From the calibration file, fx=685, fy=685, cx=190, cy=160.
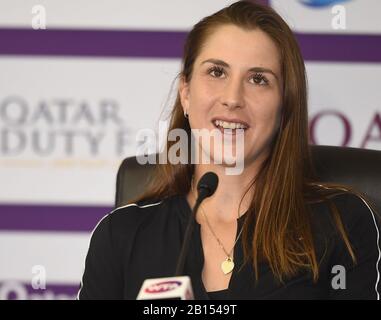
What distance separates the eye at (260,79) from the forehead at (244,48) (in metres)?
0.02

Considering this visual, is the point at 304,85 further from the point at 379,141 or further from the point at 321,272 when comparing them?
the point at 379,141

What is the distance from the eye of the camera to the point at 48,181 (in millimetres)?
2105

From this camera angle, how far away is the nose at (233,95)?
1325 millimetres

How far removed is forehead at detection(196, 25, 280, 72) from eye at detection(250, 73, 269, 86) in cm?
2

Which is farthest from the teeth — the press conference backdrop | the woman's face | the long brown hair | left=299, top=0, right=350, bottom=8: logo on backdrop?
left=299, top=0, right=350, bottom=8: logo on backdrop

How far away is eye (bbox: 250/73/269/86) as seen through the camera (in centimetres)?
136

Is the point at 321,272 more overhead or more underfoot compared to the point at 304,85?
more underfoot

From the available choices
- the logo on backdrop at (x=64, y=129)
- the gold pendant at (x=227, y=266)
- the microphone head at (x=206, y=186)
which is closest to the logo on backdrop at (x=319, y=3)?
the logo on backdrop at (x=64, y=129)

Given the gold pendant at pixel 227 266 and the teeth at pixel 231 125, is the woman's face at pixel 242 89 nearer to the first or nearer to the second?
the teeth at pixel 231 125

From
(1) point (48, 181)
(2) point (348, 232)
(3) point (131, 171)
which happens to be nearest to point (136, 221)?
(3) point (131, 171)

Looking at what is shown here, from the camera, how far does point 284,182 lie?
1.38 metres

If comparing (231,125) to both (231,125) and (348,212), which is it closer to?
(231,125)

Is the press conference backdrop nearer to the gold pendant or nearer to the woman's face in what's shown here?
the woman's face
